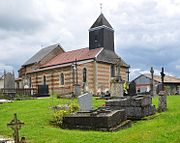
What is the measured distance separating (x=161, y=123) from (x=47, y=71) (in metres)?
35.9

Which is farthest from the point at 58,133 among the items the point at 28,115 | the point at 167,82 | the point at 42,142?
the point at 167,82

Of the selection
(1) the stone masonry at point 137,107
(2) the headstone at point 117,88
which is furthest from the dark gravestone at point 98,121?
(2) the headstone at point 117,88

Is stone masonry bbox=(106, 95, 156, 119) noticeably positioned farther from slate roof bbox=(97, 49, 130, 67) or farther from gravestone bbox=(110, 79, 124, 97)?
slate roof bbox=(97, 49, 130, 67)

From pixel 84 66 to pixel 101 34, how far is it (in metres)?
7.42

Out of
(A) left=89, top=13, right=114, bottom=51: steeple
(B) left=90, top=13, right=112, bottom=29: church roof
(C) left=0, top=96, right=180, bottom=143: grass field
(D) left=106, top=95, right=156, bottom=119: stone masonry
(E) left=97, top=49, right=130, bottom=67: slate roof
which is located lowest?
(C) left=0, top=96, right=180, bottom=143: grass field

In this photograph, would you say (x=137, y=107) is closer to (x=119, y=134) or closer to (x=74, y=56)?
(x=119, y=134)

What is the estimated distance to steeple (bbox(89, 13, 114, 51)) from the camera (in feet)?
150

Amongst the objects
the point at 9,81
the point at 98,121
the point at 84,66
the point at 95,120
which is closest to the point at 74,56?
the point at 84,66

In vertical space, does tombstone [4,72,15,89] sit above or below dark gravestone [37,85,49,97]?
above

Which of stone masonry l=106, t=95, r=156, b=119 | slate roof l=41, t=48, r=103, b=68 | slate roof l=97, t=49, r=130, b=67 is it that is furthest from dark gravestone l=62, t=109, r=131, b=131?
slate roof l=97, t=49, r=130, b=67

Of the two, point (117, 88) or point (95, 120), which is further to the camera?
point (117, 88)

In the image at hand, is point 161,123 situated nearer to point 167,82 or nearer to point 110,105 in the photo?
point 110,105

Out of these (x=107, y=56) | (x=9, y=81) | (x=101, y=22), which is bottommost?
(x=9, y=81)

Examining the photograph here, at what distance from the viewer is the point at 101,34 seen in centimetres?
4594
